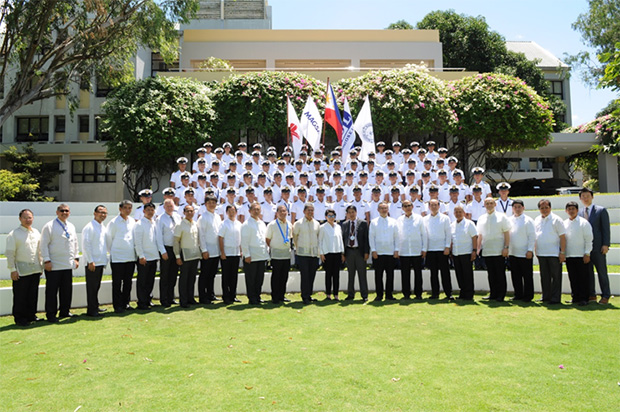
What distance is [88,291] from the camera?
7.61 meters

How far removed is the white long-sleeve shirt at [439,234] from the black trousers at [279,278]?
8.91 ft

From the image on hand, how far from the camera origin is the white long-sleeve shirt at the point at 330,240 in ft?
28.8

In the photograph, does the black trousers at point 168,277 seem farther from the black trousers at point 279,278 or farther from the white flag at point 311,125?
the white flag at point 311,125

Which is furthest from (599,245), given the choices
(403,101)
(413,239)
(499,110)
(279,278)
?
(499,110)

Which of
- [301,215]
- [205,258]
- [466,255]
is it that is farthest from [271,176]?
[466,255]

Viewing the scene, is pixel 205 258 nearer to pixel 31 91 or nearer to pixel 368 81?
pixel 368 81

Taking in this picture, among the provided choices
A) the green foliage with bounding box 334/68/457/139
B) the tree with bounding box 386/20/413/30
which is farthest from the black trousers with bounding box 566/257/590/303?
the tree with bounding box 386/20/413/30

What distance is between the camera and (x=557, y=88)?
41.7 meters

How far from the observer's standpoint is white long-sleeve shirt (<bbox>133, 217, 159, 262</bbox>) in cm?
813

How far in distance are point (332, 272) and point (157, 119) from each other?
10.6 metres

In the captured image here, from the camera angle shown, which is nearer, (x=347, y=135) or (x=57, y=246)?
(x=57, y=246)

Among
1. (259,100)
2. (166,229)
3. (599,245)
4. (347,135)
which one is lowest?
(599,245)

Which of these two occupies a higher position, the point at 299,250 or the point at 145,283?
the point at 299,250

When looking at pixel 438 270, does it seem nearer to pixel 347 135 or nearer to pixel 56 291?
pixel 347 135
